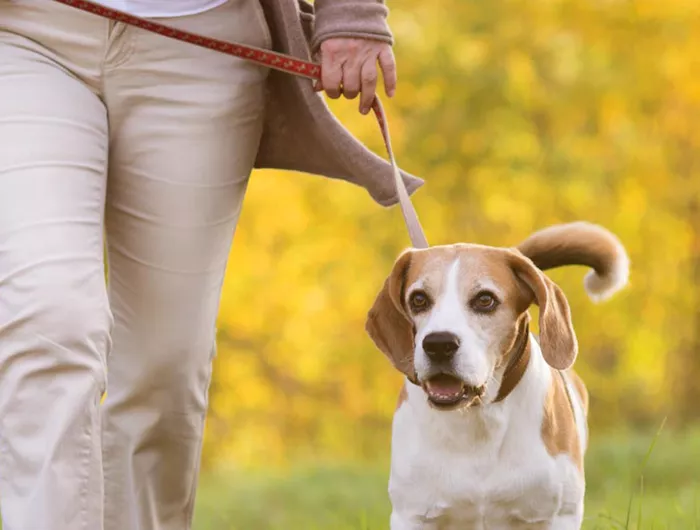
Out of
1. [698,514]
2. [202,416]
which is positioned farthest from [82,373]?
[698,514]

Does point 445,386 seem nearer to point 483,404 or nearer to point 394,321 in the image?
point 483,404

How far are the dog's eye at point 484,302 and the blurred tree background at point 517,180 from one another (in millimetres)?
9057

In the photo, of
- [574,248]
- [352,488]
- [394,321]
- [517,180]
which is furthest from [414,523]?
[517,180]

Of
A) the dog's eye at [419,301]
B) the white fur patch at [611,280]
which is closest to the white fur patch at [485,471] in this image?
the dog's eye at [419,301]

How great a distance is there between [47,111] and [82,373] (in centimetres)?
58

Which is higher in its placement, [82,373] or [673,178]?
[82,373]

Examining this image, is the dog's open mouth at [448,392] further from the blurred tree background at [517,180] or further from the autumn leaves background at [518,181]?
the autumn leaves background at [518,181]

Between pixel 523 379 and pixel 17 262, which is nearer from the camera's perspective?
pixel 17 262

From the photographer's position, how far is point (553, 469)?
3154mm

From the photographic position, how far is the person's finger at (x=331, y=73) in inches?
122

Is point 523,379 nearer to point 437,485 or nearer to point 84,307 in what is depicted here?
point 437,485

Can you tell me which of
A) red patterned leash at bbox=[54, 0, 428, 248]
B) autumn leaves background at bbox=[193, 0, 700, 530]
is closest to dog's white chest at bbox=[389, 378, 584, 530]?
red patterned leash at bbox=[54, 0, 428, 248]

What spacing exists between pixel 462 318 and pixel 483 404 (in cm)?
26

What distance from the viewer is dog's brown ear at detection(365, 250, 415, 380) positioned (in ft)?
10.6
